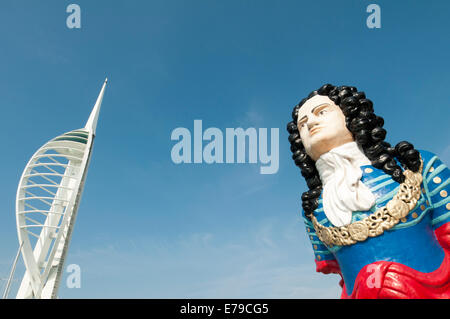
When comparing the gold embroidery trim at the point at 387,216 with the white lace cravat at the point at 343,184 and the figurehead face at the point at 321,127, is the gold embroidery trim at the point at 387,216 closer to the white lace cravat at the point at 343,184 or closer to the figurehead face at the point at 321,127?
the white lace cravat at the point at 343,184

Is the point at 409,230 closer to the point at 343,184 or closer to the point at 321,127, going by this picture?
the point at 343,184

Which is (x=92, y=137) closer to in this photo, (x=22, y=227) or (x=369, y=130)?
(x=22, y=227)

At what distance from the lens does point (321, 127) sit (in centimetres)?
525

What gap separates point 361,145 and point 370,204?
3.72 ft

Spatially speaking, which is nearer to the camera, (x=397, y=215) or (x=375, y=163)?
(x=397, y=215)

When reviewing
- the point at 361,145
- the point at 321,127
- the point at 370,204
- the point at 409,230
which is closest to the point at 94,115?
the point at 321,127

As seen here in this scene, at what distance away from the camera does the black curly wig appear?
484cm

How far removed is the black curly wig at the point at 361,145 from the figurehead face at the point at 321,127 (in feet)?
0.44

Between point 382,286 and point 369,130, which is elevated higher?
point 369,130

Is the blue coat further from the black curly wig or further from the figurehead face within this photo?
the figurehead face

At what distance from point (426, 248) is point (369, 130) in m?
1.91

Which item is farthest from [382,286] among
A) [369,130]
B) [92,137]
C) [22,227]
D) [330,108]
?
[92,137]

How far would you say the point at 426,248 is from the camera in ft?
14.0
